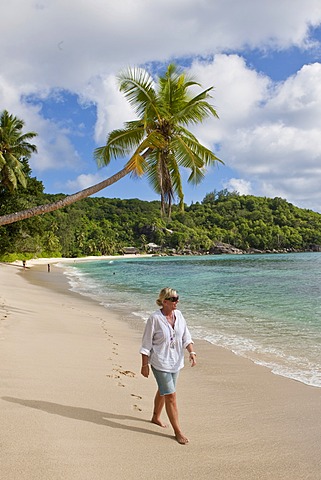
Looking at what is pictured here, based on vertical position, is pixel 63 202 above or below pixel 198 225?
below

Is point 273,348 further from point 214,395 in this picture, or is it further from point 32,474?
point 32,474

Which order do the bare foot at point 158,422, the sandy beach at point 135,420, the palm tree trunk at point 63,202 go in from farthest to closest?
the palm tree trunk at point 63,202 < the bare foot at point 158,422 < the sandy beach at point 135,420

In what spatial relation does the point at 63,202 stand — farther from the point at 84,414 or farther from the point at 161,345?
the point at 161,345

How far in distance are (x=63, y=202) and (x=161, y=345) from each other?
6028mm

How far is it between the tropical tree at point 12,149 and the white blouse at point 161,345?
2218cm

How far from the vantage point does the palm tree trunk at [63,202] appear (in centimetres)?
848

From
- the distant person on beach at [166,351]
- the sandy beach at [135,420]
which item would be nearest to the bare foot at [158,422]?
the sandy beach at [135,420]

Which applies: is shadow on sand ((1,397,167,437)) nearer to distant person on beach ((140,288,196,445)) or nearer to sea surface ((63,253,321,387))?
distant person on beach ((140,288,196,445))

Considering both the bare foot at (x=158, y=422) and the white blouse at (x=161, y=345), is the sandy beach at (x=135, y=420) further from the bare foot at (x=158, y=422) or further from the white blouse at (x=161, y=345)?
the white blouse at (x=161, y=345)

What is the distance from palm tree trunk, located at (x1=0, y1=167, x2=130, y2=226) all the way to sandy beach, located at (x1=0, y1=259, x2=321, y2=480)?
2498 mm

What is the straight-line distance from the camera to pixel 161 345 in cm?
398

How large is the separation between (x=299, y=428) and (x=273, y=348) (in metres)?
4.81

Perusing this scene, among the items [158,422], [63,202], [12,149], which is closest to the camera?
[158,422]

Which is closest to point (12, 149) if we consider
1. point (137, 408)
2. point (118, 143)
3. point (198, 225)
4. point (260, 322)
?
point (118, 143)
